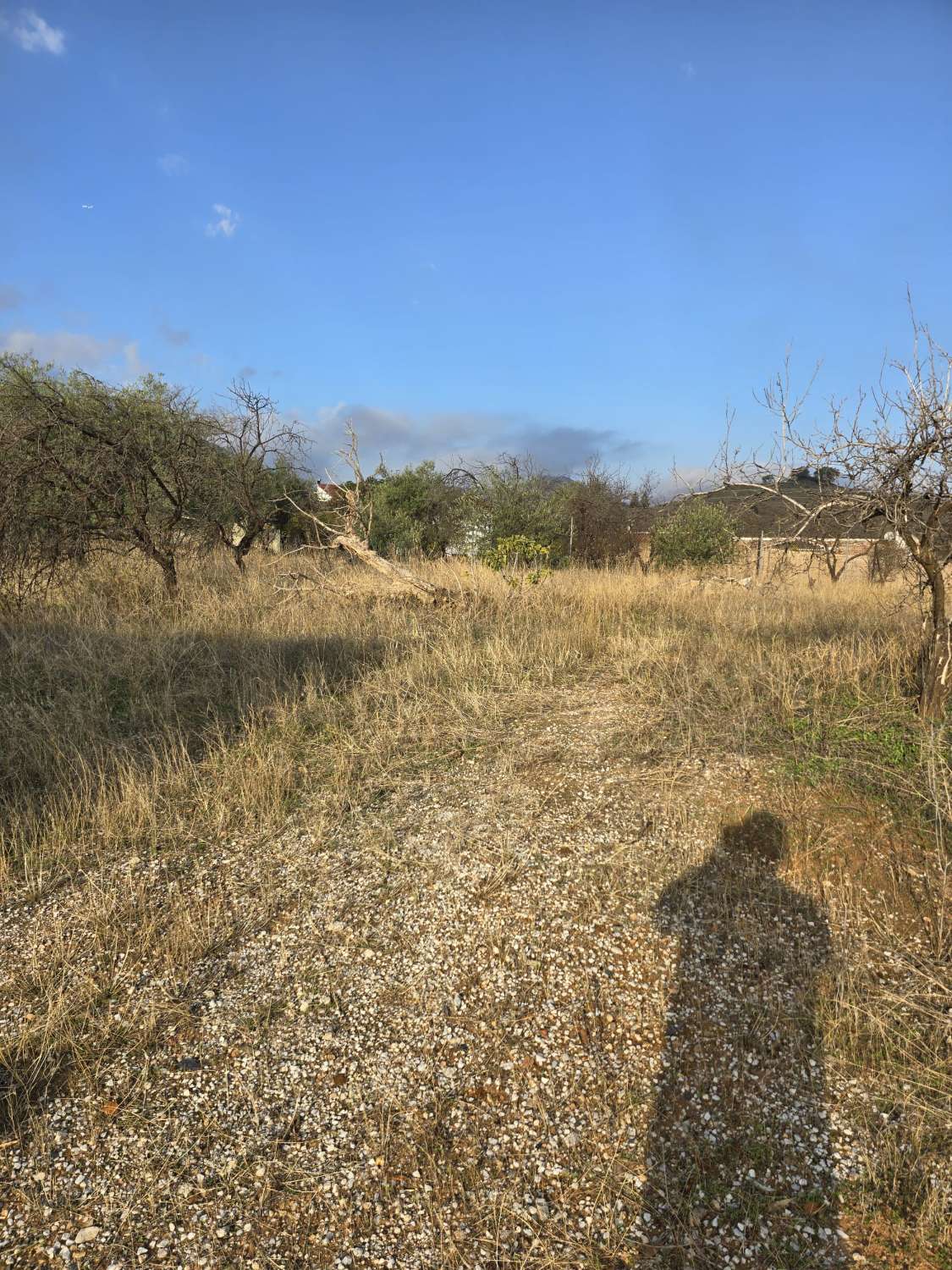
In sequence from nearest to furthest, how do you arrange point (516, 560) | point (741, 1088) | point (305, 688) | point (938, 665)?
1. point (741, 1088)
2. point (938, 665)
3. point (305, 688)
4. point (516, 560)

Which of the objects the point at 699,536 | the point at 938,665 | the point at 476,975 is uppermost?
the point at 699,536

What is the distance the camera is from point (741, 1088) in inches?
93.4

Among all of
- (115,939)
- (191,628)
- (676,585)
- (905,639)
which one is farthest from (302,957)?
(676,585)

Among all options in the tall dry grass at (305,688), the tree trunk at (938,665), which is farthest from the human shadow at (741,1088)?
the tree trunk at (938,665)

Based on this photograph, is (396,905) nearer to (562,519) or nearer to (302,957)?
(302,957)

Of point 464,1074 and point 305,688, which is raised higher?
point 305,688

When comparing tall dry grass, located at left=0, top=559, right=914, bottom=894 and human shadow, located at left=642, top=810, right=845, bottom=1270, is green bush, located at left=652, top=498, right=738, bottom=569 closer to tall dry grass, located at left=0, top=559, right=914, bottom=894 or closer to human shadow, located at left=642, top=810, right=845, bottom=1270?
tall dry grass, located at left=0, top=559, right=914, bottom=894

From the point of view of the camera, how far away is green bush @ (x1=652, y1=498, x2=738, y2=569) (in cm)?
1741

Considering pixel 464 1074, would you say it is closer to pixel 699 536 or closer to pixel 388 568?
pixel 388 568

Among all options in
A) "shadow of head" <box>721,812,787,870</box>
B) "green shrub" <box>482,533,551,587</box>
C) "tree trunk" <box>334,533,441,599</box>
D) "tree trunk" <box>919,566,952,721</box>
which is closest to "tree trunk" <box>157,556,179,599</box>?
"tree trunk" <box>334,533,441,599</box>

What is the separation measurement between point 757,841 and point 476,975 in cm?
183

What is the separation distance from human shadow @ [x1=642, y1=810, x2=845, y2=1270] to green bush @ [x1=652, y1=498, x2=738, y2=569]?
1485 centimetres

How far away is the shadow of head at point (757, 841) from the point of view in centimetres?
358

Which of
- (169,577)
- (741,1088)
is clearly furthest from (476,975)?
(169,577)
